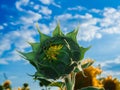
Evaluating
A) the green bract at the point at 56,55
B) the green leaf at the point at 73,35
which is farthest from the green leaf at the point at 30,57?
the green leaf at the point at 73,35

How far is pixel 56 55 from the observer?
133 inches

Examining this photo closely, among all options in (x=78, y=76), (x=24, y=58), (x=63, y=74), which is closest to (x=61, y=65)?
(x=63, y=74)

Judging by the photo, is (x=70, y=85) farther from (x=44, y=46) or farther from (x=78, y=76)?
(x=78, y=76)

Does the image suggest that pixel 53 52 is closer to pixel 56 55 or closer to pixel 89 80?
pixel 56 55

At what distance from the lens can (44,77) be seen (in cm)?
341

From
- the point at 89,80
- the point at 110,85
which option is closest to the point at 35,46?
the point at 89,80

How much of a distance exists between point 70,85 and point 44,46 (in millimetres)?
438

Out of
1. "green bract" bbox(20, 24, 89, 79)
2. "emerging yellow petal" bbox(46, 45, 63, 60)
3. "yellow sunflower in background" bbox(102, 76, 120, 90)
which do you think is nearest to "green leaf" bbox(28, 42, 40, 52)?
"green bract" bbox(20, 24, 89, 79)

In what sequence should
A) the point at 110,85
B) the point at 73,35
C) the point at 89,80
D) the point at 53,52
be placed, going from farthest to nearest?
the point at 110,85, the point at 89,80, the point at 73,35, the point at 53,52

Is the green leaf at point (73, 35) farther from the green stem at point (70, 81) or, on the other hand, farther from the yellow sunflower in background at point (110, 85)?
the yellow sunflower in background at point (110, 85)

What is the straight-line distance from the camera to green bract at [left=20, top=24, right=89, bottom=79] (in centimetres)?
335

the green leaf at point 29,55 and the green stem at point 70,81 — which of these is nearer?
the green leaf at point 29,55

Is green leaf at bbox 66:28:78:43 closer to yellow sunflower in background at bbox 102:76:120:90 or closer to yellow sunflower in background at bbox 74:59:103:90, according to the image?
yellow sunflower in background at bbox 74:59:103:90

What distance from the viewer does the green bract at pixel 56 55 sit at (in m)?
3.35
